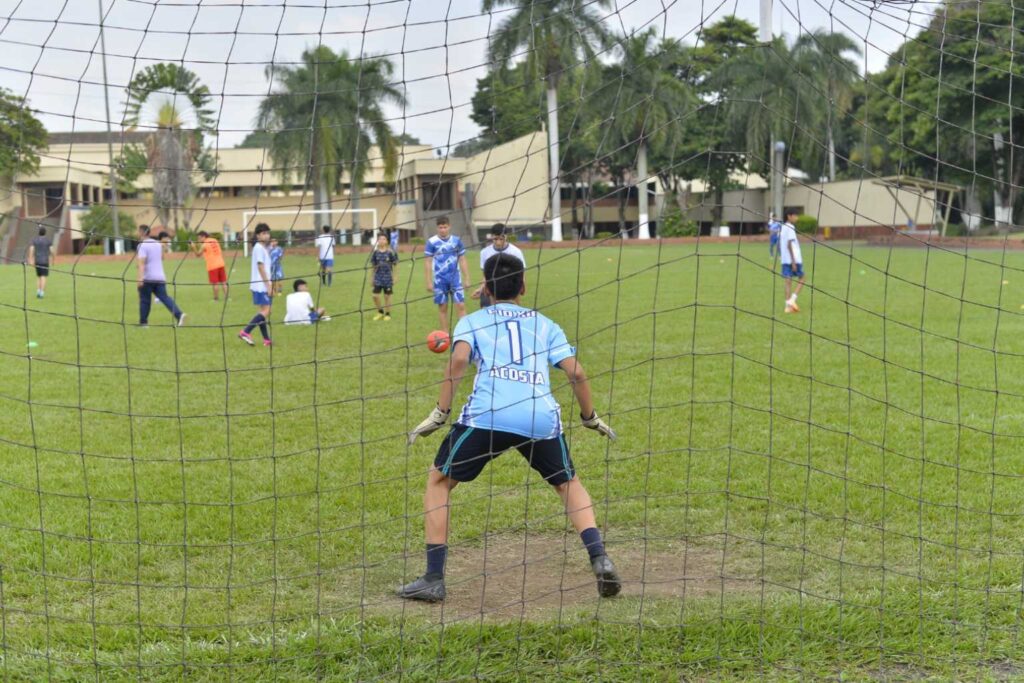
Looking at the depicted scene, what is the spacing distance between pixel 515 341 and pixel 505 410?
31 centimetres

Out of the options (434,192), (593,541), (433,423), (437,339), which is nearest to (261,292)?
(437,339)

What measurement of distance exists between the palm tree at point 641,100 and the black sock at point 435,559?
5.45 feet

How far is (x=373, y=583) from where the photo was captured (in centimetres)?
486

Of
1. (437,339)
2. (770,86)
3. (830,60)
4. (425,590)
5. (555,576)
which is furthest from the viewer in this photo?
(437,339)

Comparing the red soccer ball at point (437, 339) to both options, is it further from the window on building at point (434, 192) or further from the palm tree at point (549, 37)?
the palm tree at point (549, 37)

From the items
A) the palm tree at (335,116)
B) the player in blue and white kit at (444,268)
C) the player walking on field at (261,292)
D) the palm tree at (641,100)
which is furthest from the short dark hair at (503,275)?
the player walking on field at (261,292)

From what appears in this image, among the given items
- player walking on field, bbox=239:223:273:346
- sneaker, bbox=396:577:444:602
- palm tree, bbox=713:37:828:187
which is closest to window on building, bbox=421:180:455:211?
palm tree, bbox=713:37:828:187

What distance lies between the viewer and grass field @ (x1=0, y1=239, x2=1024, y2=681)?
13.3 ft

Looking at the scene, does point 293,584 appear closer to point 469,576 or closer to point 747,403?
point 469,576

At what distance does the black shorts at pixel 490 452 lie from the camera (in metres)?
4.55

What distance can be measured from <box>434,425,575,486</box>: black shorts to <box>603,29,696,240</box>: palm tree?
3.45 feet

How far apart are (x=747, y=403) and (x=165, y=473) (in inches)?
181

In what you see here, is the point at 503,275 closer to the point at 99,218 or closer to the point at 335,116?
the point at 99,218

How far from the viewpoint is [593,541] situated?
463cm
